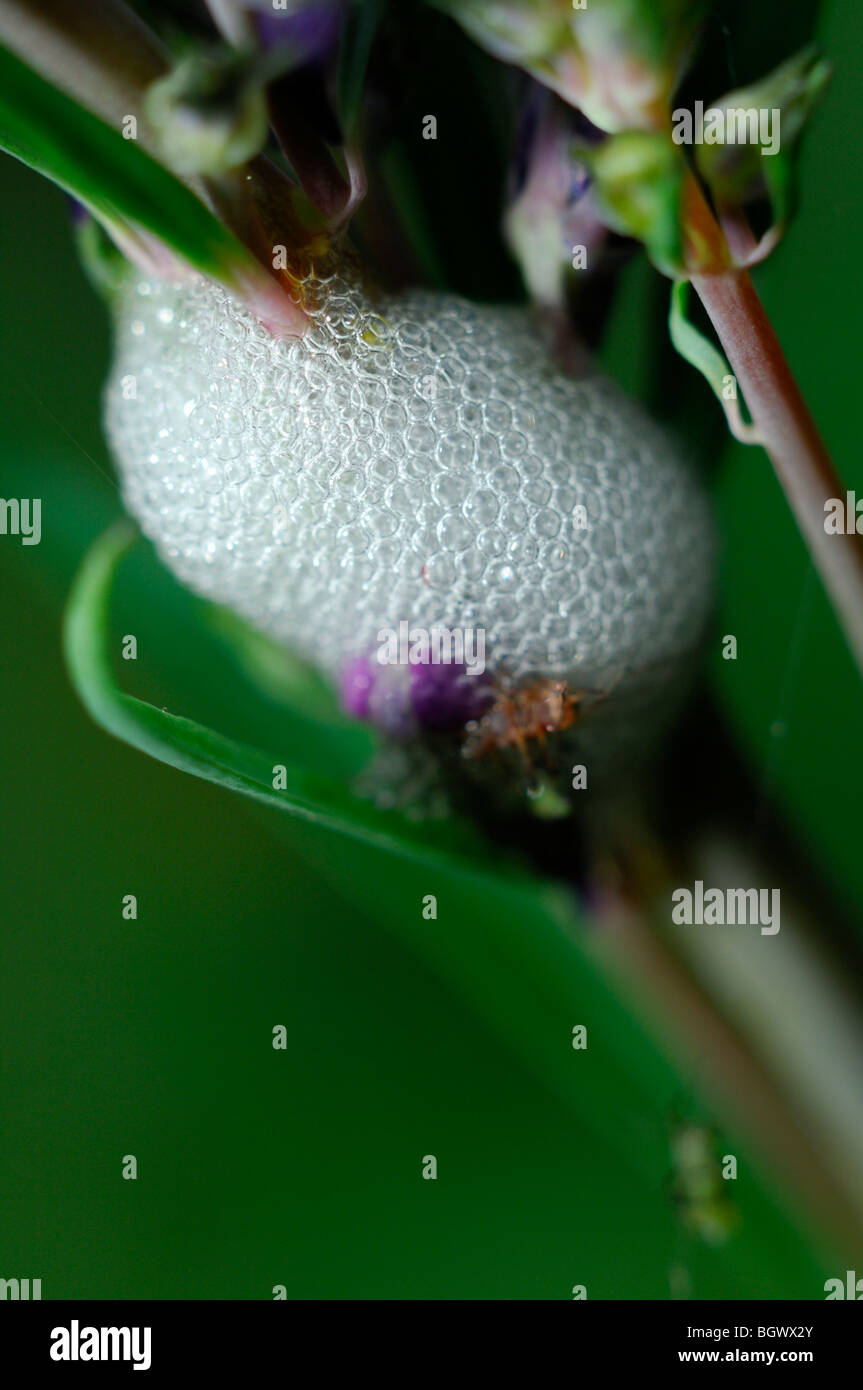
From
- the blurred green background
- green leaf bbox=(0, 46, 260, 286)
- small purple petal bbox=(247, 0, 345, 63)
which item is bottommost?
the blurred green background

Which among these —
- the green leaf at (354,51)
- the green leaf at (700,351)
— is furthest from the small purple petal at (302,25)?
the green leaf at (700,351)

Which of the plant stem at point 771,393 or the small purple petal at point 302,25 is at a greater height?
the small purple petal at point 302,25

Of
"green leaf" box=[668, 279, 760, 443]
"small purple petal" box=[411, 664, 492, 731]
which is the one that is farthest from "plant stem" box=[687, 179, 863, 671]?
"small purple petal" box=[411, 664, 492, 731]

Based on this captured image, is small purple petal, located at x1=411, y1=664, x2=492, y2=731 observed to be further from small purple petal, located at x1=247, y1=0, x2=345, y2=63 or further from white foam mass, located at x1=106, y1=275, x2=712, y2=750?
small purple petal, located at x1=247, y1=0, x2=345, y2=63

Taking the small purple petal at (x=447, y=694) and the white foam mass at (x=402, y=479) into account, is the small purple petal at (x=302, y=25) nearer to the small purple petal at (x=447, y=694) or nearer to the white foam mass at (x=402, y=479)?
the white foam mass at (x=402, y=479)
